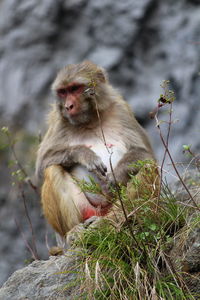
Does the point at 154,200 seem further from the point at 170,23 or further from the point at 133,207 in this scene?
the point at 170,23

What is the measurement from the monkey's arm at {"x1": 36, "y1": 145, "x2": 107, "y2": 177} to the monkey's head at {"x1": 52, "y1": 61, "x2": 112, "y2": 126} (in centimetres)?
29

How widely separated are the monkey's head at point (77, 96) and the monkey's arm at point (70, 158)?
0.29 m

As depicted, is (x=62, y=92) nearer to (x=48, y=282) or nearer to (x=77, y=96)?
(x=77, y=96)

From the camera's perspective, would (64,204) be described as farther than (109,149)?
No

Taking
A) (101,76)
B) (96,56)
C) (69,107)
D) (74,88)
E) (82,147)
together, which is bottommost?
(82,147)

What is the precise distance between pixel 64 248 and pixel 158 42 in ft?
19.9

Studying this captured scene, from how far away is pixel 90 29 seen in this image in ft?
34.6

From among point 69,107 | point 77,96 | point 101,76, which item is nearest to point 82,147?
point 69,107

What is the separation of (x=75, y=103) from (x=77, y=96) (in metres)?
0.08

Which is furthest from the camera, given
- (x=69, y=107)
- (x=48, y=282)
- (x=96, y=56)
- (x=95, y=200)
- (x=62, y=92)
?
(x=96, y=56)

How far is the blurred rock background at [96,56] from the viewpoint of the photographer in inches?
368

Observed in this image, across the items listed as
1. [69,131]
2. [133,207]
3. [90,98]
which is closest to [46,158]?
[69,131]

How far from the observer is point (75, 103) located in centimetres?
567

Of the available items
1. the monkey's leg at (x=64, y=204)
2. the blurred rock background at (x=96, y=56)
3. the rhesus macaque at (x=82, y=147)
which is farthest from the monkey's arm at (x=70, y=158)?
the blurred rock background at (x=96, y=56)
